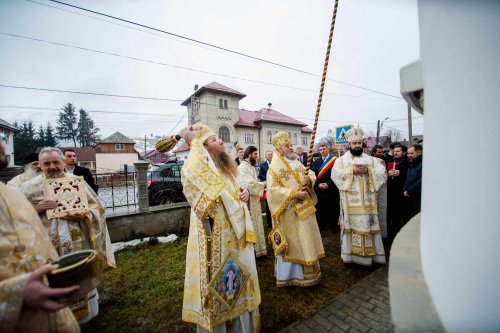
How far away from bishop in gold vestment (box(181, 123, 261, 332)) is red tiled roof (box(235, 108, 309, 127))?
29.3 metres

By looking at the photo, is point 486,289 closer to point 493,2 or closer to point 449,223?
point 449,223

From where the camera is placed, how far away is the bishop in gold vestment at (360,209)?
3.91m

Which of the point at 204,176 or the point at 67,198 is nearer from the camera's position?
the point at 204,176

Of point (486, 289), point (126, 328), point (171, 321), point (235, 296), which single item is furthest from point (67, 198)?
point (486, 289)

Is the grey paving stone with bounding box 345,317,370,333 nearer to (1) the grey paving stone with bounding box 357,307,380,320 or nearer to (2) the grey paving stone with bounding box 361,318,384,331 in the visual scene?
(2) the grey paving stone with bounding box 361,318,384,331

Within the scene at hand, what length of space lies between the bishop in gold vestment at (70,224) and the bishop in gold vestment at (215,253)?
4.87 feet

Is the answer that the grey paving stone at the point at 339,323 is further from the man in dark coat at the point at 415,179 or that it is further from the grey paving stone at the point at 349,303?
the man in dark coat at the point at 415,179

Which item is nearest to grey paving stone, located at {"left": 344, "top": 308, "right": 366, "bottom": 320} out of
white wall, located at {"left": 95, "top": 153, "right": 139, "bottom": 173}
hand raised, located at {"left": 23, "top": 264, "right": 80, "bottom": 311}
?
hand raised, located at {"left": 23, "top": 264, "right": 80, "bottom": 311}

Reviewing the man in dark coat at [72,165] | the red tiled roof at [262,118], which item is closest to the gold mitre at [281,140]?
the man in dark coat at [72,165]

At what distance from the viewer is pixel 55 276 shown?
104cm

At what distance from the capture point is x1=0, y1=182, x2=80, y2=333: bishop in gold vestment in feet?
3.21

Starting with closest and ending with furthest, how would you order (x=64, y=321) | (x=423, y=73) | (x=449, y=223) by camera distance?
1. (x=449, y=223)
2. (x=423, y=73)
3. (x=64, y=321)

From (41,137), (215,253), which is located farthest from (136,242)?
(41,137)

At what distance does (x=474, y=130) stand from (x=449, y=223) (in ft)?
1.20
